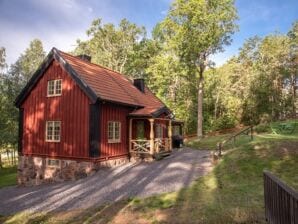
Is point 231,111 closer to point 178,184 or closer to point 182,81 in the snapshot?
point 182,81

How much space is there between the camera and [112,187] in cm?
1378

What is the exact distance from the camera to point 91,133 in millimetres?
17891

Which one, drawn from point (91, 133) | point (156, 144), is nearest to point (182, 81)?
point (156, 144)

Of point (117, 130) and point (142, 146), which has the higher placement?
point (117, 130)

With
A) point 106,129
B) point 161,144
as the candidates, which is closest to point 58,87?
point 106,129

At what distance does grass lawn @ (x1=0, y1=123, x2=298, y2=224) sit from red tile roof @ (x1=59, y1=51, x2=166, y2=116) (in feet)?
27.2

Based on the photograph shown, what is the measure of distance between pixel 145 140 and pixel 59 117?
615 cm

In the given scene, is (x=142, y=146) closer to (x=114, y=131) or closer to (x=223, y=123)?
(x=114, y=131)

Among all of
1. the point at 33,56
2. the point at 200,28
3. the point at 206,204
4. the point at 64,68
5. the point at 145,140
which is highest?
the point at 33,56

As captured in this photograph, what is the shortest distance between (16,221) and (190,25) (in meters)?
28.8

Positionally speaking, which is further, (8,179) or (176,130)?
(176,130)

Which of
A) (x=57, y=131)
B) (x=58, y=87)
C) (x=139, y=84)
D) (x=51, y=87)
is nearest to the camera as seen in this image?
(x=57, y=131)

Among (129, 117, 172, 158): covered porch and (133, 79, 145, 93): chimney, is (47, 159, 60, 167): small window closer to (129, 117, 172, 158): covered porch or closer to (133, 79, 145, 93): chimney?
(129, 117, 172, 158): covered porch

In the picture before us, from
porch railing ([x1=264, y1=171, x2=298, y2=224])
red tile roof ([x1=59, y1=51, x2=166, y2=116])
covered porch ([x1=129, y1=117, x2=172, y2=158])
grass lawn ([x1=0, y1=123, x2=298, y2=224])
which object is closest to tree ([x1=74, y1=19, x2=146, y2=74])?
red tile roof ([x1=59, y1=51, x2=166, y2=116])
